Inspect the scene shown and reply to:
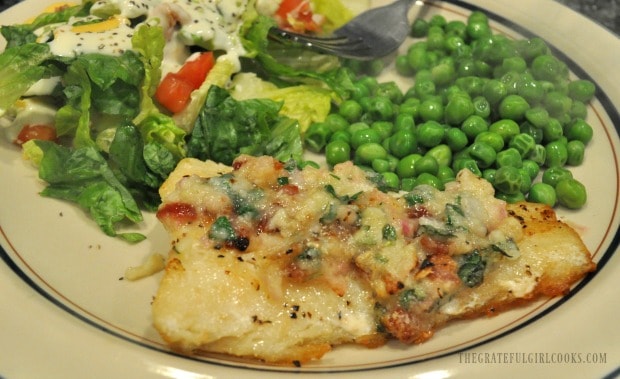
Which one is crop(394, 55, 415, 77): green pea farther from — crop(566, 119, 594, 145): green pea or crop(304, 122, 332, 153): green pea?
crop(566, 119, 594, 145): green pea

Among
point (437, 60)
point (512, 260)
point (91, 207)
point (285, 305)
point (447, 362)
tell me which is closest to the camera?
point (447, 362)

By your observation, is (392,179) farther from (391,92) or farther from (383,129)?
(391,92)

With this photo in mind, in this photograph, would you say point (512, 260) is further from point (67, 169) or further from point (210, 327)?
point (67, 169)

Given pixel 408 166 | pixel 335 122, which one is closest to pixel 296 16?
pixel 335 122

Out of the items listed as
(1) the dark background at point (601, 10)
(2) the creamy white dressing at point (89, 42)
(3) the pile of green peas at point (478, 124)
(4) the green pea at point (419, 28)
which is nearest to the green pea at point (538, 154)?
(3) the pile of green peas at point (478, 124)

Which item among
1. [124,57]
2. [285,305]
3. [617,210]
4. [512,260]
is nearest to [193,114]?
[124,57]

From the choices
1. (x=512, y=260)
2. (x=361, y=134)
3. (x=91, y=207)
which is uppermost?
(x=512, y=260)

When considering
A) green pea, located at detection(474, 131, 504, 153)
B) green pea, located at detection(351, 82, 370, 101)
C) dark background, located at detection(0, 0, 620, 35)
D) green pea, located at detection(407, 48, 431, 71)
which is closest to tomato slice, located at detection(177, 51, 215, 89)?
green pea, located at detection(351, 82, 370, 101)
